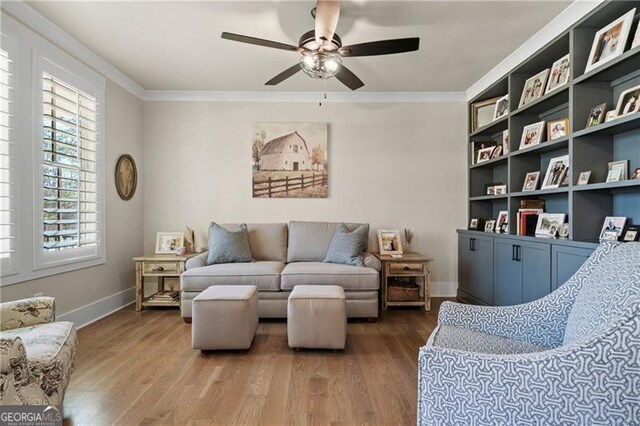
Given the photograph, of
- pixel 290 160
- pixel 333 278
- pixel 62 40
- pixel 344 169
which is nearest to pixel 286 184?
pixel 290 160

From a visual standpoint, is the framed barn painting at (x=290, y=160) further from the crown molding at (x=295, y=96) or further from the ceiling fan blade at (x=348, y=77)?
the ceiling fan blade at (x=348, y=77)

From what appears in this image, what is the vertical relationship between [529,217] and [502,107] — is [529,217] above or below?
below

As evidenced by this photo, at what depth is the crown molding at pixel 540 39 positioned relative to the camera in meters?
2.38

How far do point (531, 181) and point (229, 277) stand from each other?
3157 mm

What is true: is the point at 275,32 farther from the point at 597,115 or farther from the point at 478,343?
the point at 478,343

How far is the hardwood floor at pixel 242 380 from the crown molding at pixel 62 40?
2693 millimetres

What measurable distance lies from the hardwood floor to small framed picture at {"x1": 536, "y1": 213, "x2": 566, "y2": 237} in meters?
1.38

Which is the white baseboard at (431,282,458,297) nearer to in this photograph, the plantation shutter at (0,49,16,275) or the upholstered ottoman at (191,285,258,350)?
the upholstered ottoman at (191,285,258,350)

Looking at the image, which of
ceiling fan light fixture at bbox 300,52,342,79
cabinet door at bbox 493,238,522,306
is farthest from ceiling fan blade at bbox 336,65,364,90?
cabinet door at bbox 493,238,522,306

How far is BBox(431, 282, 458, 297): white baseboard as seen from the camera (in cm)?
427

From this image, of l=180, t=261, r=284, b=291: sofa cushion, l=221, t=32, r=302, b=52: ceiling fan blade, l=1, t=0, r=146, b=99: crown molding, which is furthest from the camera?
l=180, t=261, r=284, b=291: sofa cushion

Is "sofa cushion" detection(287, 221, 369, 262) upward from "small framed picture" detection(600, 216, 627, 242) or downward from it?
downward

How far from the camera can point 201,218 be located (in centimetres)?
428

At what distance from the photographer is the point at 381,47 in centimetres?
229
